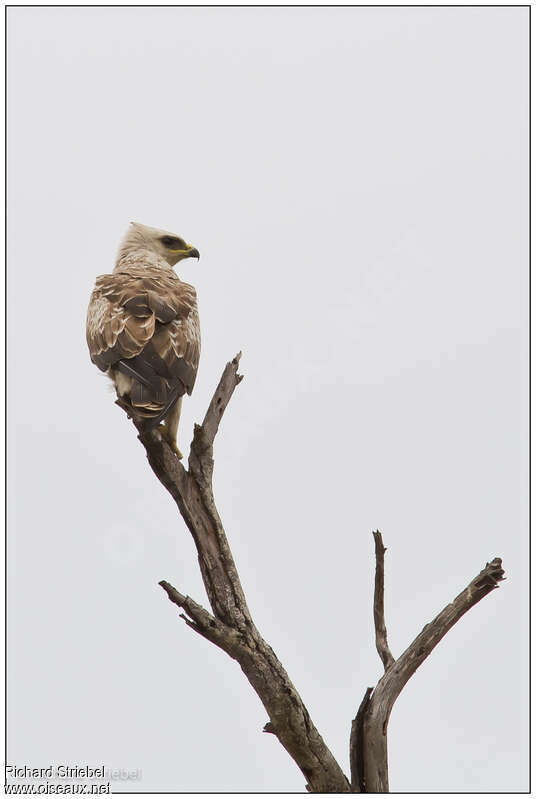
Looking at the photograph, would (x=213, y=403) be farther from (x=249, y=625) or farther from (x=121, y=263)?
(x=121, y=263)

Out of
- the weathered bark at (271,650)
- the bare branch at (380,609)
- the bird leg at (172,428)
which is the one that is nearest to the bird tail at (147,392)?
the weathered bark at (271,650)

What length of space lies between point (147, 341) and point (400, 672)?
120 inches

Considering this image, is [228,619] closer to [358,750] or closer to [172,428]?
[358,750]

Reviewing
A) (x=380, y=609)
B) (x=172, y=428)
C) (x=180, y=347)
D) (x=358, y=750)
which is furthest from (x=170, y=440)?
(x=358, y=750)

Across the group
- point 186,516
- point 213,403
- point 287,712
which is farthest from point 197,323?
point 287,712

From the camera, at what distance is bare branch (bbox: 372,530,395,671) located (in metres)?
6.25

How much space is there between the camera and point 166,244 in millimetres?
9141

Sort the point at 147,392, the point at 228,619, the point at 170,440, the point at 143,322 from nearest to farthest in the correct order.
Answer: the point at 228,619 < the point at 147,392 < the point at 143,322 < the point at 170,440

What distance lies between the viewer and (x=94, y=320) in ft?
23.4

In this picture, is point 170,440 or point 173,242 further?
point 173,242

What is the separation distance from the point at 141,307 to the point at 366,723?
358 centimetres

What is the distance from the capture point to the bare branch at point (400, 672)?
19.7 feet

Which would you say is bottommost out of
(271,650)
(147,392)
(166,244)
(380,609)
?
(271,650)

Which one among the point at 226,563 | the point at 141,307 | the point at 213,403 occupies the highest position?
the point at 141,307
